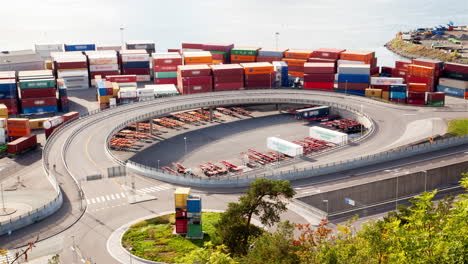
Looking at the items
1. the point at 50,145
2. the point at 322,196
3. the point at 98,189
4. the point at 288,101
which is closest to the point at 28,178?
the point at 50,145

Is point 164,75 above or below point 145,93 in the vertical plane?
above

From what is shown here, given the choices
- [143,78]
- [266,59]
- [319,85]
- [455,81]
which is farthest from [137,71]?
[455,81]

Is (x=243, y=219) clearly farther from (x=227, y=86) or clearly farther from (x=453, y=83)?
(x=453, y=83)

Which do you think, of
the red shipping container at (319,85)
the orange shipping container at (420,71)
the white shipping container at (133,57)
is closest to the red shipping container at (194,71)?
the white shipping container at (133,57)

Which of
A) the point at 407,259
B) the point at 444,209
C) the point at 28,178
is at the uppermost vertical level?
the point at 407,259

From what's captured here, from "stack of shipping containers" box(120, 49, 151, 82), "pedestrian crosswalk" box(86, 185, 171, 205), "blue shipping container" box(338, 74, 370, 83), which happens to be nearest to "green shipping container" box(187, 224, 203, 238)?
"pedestrian crosswalk" box(86, 185, 171, 205)

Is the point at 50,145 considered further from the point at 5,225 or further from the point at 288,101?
the point at 288,101
